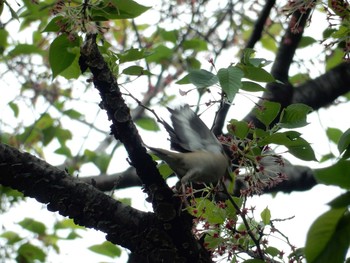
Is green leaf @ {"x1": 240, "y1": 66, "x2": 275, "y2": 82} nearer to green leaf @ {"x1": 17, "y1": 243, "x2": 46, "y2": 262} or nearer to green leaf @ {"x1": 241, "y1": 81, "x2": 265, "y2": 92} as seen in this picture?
green leaf @ {"x1": 241, "y1": 81, "x2": 265, "y2": 92}

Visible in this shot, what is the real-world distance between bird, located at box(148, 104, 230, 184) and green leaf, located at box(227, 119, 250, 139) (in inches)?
4.5

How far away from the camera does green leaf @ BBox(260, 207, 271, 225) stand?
201cm

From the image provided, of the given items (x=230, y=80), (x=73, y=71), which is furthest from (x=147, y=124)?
(x=230, y=80)

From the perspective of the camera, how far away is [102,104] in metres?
1.86

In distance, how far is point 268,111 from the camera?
1.92 meters

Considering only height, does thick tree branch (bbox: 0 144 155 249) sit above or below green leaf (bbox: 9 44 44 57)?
below

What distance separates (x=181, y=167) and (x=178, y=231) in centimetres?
20

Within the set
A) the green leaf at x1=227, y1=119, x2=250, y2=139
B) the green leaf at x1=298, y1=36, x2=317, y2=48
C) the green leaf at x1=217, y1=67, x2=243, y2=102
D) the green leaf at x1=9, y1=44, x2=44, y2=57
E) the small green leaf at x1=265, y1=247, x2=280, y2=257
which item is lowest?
the small green leaf at x1=265, y1=247, x2=280, y2=257

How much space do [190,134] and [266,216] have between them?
0.36 m

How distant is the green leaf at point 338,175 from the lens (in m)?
0.85

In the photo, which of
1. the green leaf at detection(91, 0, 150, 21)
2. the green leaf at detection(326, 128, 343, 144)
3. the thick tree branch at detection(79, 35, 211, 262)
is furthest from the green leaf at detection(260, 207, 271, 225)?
the green leaf at detection(326, 128, 343, 144)

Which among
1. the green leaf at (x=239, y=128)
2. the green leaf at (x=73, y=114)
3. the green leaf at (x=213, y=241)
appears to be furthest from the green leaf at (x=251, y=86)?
the green leaf at (x=73, y=114)

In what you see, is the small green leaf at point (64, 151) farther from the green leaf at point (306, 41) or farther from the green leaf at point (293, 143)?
the green leaf at point (293, 143)

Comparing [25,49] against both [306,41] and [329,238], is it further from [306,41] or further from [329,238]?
[329,238]
